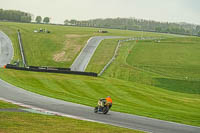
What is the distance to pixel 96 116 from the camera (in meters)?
30.4

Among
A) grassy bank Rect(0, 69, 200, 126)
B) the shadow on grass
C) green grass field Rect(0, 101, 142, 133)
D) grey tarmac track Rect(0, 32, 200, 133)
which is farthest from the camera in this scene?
the shadow on grass

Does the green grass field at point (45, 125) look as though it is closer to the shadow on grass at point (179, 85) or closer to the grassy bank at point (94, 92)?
the grassy bank at point (94, 92)

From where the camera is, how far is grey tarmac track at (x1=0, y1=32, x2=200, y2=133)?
27766 millimetres

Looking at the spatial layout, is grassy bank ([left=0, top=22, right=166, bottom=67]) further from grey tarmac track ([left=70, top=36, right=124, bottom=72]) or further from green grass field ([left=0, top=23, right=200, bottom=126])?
grey tarmac track ([left=70, top=36, right=124, bottom=72])

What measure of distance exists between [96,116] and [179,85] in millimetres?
37026

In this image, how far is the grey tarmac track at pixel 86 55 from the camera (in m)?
78.4

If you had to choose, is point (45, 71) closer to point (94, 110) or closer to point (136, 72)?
point (136, 72)

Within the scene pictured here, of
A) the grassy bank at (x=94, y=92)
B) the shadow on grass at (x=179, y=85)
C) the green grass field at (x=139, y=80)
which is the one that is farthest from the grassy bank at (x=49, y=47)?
the grassy bank at (x=94, y=92)

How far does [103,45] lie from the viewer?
104 m

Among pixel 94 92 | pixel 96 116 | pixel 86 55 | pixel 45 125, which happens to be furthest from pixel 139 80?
pixel 45 125

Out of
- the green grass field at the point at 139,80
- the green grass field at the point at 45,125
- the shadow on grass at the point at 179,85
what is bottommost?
the shadow on grass at the point at 179,85

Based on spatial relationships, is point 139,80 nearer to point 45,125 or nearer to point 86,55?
point 86,55

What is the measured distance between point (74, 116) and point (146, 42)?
275 feet

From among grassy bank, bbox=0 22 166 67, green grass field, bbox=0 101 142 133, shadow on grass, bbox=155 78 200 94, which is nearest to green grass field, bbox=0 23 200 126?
shadow on grass, bbox=155 78 200 94
